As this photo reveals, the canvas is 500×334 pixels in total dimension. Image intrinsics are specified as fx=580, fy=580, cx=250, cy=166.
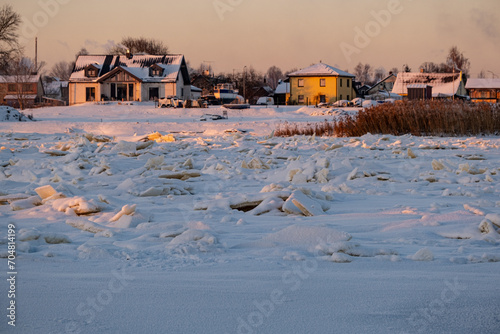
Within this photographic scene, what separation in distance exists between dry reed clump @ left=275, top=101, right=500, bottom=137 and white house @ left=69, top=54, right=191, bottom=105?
1582 inches

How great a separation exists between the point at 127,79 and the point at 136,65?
11.5 feet

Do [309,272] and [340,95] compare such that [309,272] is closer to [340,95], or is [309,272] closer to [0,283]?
[0,283]

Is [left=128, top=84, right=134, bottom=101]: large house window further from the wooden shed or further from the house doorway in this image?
the wooden shed

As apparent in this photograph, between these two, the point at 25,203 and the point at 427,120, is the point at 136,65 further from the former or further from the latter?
the point at 25,203

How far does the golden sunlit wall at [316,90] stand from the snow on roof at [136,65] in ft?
43.8

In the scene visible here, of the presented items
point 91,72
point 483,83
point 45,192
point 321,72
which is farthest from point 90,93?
point 483,83

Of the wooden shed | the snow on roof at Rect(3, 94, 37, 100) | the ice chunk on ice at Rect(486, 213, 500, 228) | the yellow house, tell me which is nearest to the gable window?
the yellow house

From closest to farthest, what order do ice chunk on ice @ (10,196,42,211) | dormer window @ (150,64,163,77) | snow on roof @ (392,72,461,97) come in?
ice chunk on ice @ (10,196,42,211), dormer window @ (150,64,163,77), snow on roof @ (392,72,461,97)

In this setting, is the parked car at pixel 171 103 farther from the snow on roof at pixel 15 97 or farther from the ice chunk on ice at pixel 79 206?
the ice chunk on ice at pixel 79 206

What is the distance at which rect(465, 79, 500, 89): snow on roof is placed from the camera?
261 ft

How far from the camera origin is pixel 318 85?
63.6 meters

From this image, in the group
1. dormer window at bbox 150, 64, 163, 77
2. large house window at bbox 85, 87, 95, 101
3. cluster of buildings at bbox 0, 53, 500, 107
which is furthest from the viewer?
large house window at bbox 85, 87, 95, 101

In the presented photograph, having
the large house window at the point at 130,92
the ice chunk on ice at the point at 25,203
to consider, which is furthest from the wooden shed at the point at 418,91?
the ice chunk on ice at the point at 25,203

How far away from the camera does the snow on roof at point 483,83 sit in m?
79.5
